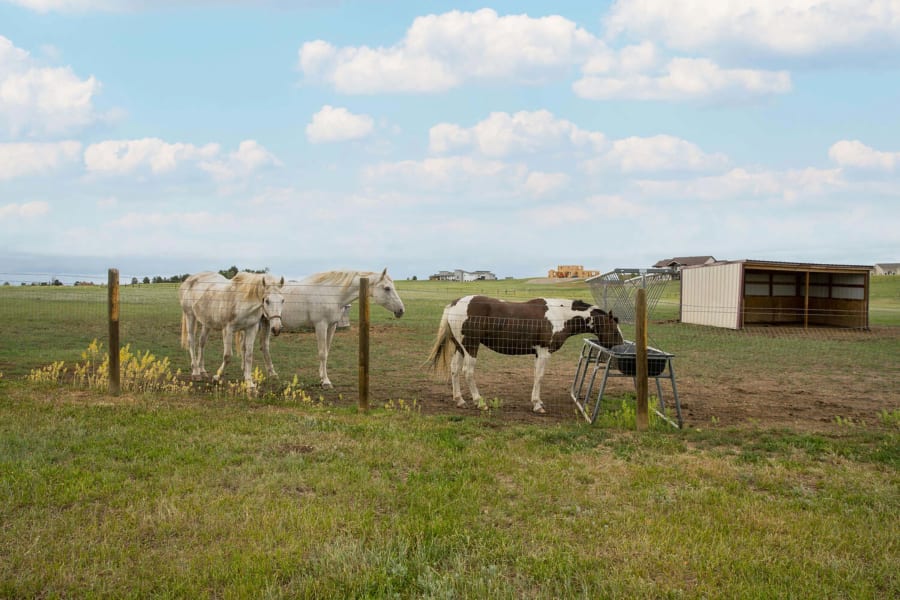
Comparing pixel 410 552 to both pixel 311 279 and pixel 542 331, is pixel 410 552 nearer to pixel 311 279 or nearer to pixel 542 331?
pixel 542 331

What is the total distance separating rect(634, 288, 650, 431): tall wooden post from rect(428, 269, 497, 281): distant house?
86113 millimetres

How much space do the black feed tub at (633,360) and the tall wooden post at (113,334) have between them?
7.12 m

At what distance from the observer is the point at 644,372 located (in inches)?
289

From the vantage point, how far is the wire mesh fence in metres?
8.73

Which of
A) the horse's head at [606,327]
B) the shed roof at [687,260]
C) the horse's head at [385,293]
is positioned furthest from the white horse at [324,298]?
the shed roof at [687,260]

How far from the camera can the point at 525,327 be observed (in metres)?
8.55

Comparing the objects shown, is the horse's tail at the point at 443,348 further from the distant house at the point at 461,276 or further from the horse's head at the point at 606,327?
the distant house at the point at 461,276

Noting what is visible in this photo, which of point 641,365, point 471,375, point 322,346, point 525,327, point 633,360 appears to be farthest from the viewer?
point 322,346

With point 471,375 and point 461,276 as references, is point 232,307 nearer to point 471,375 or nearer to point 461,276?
point 471,375

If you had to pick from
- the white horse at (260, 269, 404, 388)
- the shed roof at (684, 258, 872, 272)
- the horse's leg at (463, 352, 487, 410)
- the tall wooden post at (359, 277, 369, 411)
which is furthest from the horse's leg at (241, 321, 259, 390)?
the shed roof at (684, 258, 872, 272)

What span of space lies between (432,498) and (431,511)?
0.82 ft

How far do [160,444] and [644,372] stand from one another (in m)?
5.56

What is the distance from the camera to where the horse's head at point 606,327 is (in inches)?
337

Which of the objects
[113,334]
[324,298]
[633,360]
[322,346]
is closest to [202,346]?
[113,334]
